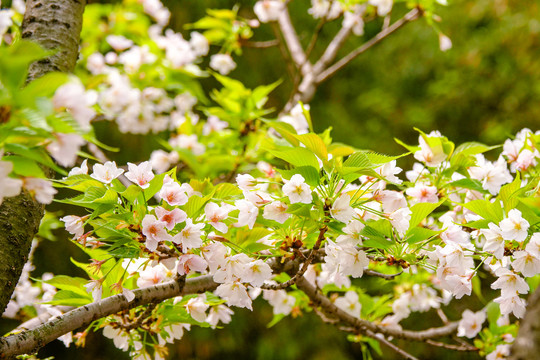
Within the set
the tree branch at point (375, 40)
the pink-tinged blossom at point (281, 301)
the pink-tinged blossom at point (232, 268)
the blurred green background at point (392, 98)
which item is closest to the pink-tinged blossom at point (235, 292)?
the pink-tinged blossom at point (232, 268)

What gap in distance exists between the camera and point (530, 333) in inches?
20.0

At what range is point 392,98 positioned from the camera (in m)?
4.10

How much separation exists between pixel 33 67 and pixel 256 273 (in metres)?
0.62

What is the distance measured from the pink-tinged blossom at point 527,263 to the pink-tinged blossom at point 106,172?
0.67m

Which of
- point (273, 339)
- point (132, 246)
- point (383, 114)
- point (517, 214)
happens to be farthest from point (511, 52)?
point (132, 246)

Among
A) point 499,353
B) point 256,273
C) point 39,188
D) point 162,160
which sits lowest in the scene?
point 499,353

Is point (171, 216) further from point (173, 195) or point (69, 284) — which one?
point (69, 284)

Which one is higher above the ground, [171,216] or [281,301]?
[171,216]

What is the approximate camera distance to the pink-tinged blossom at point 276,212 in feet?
2.64

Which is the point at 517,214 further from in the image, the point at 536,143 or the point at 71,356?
the point at 71,356

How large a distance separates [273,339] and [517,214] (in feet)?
8.84

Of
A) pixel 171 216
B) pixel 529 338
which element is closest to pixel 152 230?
pixel 171 216

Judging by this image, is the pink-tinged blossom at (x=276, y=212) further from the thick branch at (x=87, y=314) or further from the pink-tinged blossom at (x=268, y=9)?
the pink-tinged blossom at (x=268, y=9)

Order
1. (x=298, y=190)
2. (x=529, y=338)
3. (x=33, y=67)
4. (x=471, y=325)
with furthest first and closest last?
(x=471, y=325) < (x=33, y=67) < (x=298, y=190) < (x=529, y=338)
